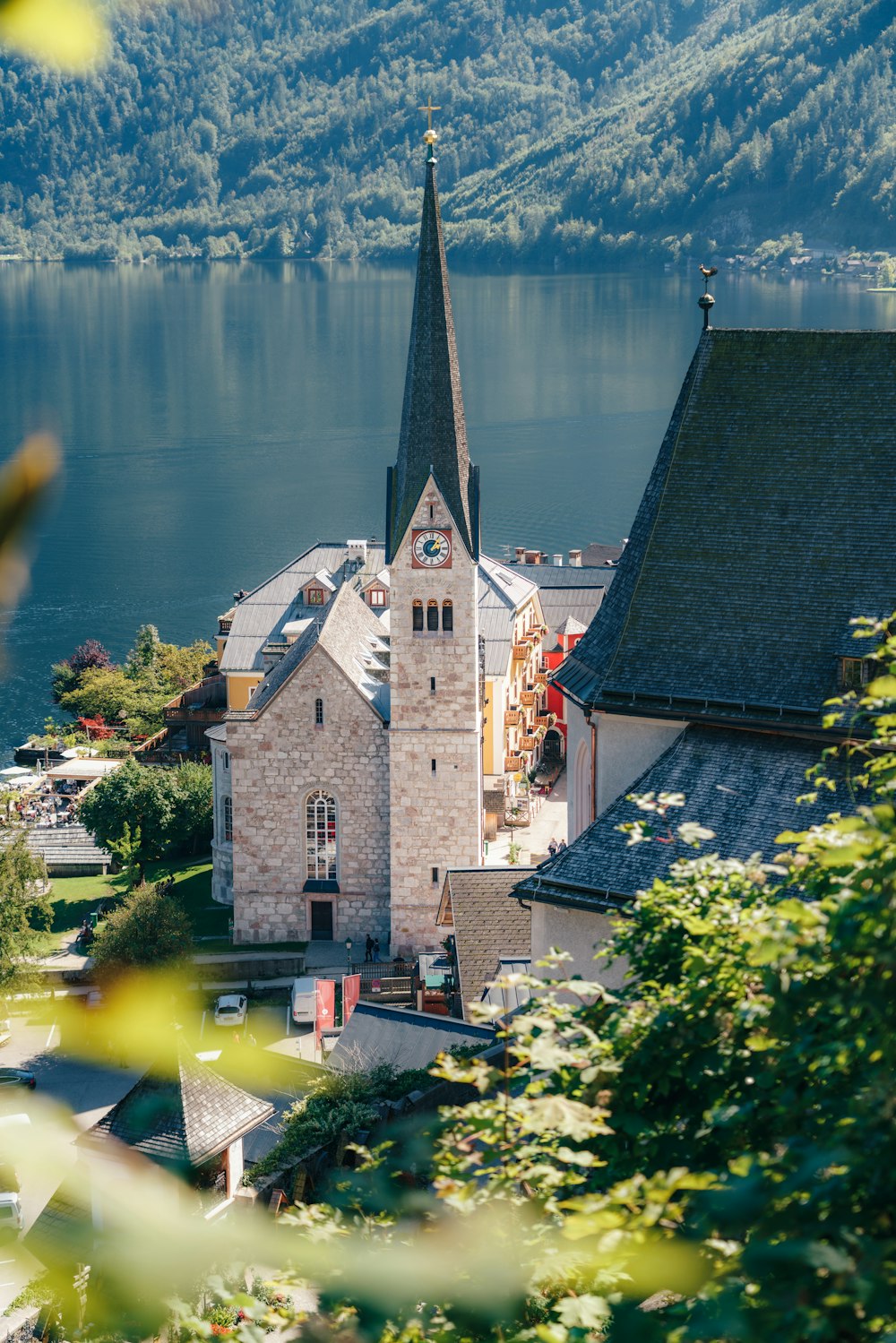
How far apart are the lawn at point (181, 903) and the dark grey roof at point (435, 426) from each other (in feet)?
36.8

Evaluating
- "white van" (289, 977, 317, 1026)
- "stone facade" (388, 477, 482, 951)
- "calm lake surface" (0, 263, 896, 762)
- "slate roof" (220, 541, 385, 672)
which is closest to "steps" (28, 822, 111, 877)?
"slate roof" (220, 541, 385, 672)

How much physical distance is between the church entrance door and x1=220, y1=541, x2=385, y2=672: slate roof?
41.3 ft

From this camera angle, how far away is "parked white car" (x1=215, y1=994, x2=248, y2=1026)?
108 ft

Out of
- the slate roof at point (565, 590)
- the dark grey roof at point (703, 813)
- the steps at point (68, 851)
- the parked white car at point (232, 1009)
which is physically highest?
the dark grey roof at point (703, 813)

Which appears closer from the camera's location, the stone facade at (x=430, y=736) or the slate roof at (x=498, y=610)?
the stone facade at (x=430, y=736)

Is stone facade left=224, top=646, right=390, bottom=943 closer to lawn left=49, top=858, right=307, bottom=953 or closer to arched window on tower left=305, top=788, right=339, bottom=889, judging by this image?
arched window on tower left=305, top=788, right=339, bottom=889

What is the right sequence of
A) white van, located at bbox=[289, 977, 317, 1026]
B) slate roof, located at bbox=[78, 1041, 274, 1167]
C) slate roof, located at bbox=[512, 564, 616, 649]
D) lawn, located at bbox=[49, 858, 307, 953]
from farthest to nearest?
slate roof, located at bbox=[512, 564, 616, 649] < lawn, located at bbox=[49, 858, 307, 953] < white van, located at bbox=[289, 977, 317, 1026] < slate roof, located at bbox=[78, 1041, 274, 1167]

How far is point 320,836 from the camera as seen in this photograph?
139 feet

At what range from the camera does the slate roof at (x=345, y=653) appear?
4125 centimetres

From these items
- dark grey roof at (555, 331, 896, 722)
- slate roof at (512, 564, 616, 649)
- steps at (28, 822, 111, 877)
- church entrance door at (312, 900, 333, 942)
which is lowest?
steps at (28, 822, 111, 877)

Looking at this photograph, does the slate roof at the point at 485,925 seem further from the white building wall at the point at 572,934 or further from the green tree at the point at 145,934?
the green tree at the point at 145,934

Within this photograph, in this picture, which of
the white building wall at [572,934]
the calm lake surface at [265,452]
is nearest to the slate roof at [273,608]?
the calm lake surface at [265,452]

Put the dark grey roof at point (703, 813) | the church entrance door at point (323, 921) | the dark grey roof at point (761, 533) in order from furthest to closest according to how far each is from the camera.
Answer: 1. the church entrance door at point (323, 921)
2. the dark grey roof at point (761, 533)
3. the dark grey roof at point (703, 813)

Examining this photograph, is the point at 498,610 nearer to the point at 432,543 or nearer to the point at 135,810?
the point at 135,810
